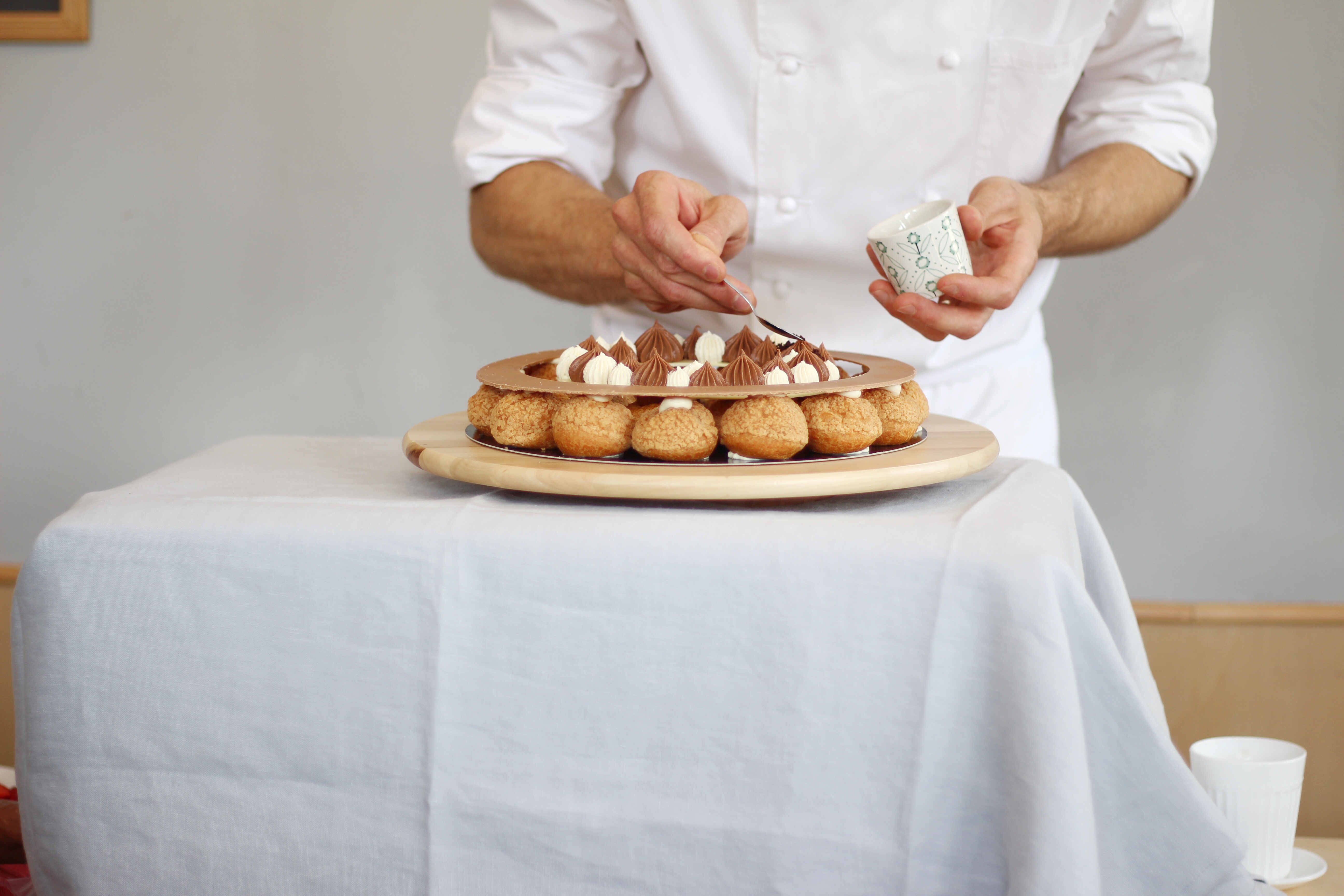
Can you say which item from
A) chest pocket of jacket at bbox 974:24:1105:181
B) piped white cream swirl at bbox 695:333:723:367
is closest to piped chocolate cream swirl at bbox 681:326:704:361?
piped white cream swirl at bbox 695:333:723:367

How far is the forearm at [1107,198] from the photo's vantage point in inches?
56.7

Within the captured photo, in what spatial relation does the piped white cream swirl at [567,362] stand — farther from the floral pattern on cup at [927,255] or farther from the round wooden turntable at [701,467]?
the floral pattern on cup at [927,255]

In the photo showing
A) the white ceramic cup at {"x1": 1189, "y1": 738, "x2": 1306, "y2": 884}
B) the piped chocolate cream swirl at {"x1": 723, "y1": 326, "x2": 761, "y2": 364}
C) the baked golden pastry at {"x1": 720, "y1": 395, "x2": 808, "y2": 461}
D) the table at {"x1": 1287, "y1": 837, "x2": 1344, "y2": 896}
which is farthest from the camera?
the table at {"x1": 1287, "y1": 837, "x2": 1344, "y2": 896}

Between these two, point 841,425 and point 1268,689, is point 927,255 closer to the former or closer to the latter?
point 841,425

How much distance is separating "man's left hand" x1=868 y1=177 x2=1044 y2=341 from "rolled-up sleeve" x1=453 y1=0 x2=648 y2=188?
0.63m

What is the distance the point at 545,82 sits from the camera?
157 cm

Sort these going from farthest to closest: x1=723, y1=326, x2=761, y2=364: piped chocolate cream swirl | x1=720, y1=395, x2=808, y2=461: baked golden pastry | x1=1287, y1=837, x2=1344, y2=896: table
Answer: x1=1287, y1=837, x2=1344, y2=896: table < x1=723, y1=326, x2=761, y2=364: piped chocolate cream swirl < x1=720, y1=395, x2=808, y2=461: baked golden pastry

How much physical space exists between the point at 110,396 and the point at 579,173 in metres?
1.60

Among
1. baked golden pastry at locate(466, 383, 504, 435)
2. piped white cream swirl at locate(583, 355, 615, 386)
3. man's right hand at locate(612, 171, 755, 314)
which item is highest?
man's right hand at locate(612, 171, 755, 314)

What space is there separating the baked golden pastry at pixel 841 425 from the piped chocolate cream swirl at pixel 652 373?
139 millimetres

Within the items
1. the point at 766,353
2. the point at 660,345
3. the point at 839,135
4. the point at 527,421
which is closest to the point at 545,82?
the point at 839,135

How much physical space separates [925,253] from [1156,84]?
33.1 inches

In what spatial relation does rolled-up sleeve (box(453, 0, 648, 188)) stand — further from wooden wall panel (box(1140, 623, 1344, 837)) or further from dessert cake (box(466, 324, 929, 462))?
wooden wall panel (box(1140, 623, 1344, 837))

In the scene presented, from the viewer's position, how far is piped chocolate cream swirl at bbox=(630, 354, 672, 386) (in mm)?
968
